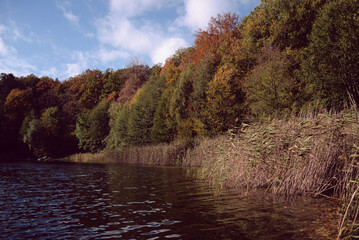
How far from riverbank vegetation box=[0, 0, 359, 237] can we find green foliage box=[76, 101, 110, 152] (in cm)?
23

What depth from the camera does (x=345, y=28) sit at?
22562 millimetres

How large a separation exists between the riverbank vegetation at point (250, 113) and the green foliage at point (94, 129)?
0.75 feet

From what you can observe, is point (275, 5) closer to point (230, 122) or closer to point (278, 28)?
point (278, 28)

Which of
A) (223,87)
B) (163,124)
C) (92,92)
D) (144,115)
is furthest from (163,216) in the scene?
(92,92)

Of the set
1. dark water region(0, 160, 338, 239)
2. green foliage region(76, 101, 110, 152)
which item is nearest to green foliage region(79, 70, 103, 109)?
green foliage region(76, 101, 110, 152)

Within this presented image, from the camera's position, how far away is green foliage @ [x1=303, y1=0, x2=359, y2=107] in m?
21.3

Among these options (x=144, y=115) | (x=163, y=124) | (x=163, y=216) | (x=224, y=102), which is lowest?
(x=163, y=216)

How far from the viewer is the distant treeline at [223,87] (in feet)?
74.7

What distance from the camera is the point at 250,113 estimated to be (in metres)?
29.9

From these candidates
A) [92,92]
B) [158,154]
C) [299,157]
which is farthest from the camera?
[92,92]

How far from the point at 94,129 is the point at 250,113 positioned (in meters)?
39.0

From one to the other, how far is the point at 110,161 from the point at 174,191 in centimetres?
3089

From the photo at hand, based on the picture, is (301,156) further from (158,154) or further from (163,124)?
(163,124)

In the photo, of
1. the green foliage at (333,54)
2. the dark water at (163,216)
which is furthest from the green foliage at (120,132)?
the dark water at (163,216)
